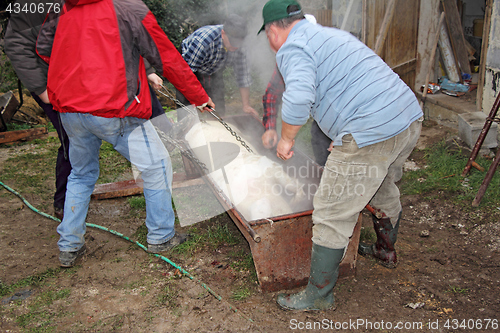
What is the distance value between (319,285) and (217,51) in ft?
11.0

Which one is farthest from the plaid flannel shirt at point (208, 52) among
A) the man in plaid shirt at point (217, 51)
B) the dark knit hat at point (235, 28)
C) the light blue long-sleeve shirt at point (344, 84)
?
the light blue long-sleeve shirt at point (344, 84)

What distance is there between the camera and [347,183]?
225cm

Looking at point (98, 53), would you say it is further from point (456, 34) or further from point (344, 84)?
point (456, 34)

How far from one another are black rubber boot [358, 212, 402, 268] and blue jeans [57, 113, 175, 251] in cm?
178

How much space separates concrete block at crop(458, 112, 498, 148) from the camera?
453 cm

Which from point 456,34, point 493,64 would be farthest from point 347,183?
point 456,34

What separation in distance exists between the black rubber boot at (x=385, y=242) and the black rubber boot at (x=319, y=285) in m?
0.67

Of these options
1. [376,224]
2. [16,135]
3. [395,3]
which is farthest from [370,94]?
[16,135]

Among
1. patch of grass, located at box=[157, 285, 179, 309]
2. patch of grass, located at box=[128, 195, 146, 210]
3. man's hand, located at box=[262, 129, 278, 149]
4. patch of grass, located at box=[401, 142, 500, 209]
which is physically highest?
man's hand, located at box=[262, 129, 278, 149]

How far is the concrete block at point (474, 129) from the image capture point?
4531 millimetres

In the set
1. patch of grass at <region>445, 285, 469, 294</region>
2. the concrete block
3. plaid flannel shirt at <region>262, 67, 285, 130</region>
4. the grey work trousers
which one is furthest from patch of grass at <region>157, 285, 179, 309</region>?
the concrete block

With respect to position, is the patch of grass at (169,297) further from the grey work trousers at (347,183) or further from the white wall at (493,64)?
the white wall at (493,64)

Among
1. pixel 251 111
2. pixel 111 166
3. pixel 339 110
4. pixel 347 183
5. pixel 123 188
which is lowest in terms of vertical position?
pixel 111 166

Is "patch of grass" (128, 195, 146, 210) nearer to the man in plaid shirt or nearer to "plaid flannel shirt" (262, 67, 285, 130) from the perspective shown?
the man in plaid shirt
